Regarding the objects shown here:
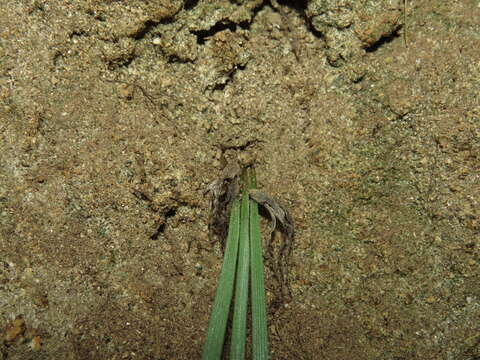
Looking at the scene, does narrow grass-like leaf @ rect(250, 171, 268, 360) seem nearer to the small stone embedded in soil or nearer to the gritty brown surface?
the gritty brown surface

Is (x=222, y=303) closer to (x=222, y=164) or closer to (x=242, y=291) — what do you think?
(x=242, y=291)

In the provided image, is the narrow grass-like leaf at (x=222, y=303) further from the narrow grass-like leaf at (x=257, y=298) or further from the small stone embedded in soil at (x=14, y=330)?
the small stone embedded in soil at (x=14, y=330)

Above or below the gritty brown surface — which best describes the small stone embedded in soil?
below

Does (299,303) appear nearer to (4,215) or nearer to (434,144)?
(434,144)

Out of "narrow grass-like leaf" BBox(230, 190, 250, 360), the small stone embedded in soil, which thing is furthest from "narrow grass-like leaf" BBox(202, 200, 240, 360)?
the small stone embedded in soil

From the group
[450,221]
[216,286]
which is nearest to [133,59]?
[216,286]
